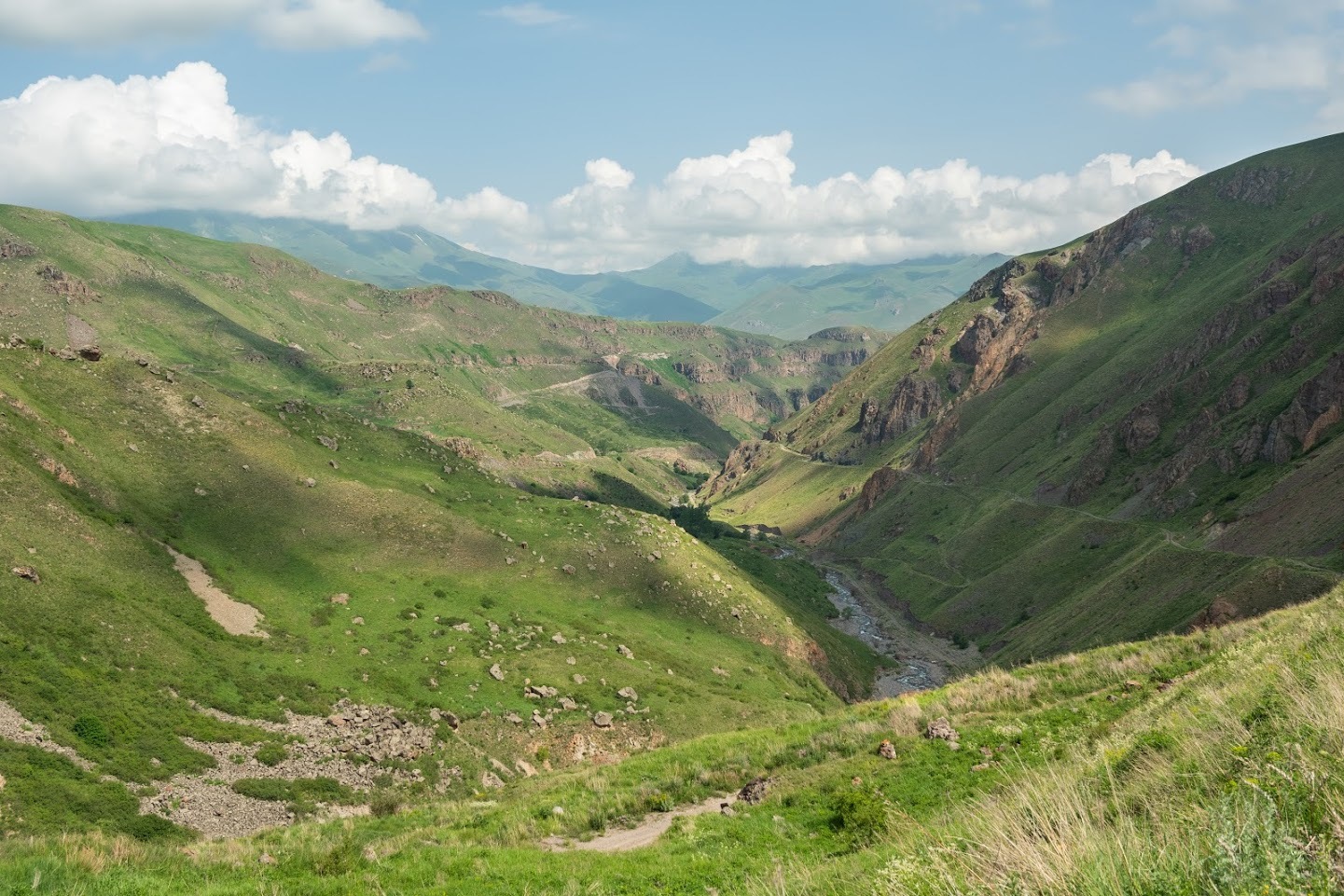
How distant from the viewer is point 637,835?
25203 mm

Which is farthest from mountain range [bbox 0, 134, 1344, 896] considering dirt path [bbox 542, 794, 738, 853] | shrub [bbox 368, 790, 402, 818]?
shrub [bbox 368, 790, 402, 818]

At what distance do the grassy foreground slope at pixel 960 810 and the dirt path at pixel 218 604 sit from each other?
3588 centimetres

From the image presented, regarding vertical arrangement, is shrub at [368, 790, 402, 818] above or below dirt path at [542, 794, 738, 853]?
below

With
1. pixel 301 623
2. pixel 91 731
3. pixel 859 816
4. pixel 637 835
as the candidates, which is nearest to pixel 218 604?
pixel 301 623

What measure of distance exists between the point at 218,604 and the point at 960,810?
65319 mm

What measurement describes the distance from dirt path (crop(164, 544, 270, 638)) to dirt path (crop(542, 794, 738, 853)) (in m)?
46.9

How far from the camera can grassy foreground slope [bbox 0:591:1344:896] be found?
7754 mm

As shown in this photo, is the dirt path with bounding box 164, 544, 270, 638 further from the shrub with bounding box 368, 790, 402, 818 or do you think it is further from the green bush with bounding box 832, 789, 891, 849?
the green bush with bounding box 832, 789, 891, 849

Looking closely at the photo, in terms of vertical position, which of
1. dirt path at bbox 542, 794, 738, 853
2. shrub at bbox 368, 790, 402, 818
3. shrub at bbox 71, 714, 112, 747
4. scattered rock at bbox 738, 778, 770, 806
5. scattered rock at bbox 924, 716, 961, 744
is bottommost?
shrub at bbox 368, 790, 402, 818

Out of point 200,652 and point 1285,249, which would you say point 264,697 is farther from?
point 1285,249

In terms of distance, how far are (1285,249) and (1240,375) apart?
7084cm

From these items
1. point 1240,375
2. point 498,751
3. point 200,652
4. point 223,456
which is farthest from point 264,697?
point 1240,375

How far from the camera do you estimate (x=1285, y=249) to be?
183500 millimetres

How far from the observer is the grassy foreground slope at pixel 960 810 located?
7.75 metres
